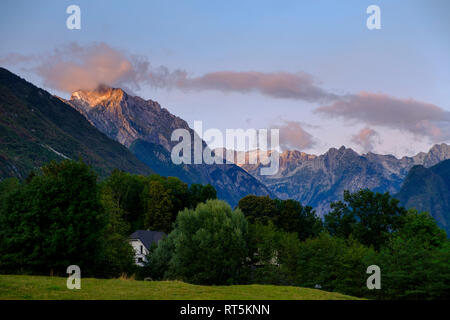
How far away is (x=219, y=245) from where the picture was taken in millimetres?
68375

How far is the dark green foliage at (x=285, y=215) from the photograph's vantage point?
12006 centimetres

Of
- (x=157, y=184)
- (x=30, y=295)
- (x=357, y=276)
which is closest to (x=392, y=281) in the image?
(x=357, y=276)

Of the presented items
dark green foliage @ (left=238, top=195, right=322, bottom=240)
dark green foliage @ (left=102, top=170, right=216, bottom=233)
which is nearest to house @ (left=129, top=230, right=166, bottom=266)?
dark green foliage @ (left=102, top=170, right=216, bottom=233)

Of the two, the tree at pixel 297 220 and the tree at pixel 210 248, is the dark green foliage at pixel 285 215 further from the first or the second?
the tree at pixel 210 248

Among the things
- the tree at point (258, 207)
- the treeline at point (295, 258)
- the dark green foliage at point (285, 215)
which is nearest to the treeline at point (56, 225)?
the treeline at point (295, 258)

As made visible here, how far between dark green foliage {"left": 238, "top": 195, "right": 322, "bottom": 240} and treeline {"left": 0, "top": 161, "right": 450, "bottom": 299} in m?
5.28

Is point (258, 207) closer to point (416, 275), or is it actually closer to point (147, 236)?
point (147, 236)

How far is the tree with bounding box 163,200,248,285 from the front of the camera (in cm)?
6788

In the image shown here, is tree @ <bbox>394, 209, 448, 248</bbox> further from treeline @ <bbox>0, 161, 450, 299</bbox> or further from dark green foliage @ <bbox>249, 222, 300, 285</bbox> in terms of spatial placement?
dark green foliage @ <bbox>249, 222, 300, 285</bbox>

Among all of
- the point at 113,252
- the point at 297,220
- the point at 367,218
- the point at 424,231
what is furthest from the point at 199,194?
the point at 113,252

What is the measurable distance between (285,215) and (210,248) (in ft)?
196

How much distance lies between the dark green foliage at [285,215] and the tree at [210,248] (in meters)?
38.5

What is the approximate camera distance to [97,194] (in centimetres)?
5294
